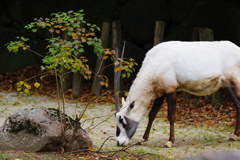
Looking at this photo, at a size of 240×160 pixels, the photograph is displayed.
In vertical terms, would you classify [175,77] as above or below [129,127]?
above

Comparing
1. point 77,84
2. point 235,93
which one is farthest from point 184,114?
point 77,84

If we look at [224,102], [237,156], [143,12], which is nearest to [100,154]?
[237,156]

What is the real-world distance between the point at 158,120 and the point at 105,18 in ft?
17.7

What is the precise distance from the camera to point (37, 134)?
490 centimetres

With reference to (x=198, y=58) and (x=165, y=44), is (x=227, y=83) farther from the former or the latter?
(x=165, y=44)

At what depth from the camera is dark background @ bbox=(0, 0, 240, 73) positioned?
39.0 feet

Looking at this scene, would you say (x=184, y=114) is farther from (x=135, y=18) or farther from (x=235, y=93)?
(x=135, y=18)

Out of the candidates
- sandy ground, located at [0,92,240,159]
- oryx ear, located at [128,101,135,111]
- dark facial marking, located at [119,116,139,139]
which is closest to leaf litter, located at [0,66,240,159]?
sandy ground, located at [0,92,240,159]

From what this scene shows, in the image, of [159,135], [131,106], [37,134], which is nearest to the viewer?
[37,134]

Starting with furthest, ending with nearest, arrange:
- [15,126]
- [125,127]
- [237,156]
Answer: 1. [125,127]
2. [15,126]
3. [237,156]

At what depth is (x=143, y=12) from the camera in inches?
499

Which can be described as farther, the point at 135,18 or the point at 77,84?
the point at 135,18

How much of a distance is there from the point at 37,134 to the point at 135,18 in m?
8.47

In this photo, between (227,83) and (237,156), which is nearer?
(237,156)
